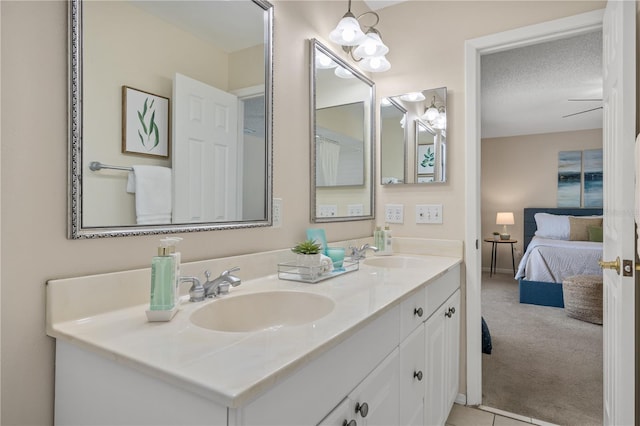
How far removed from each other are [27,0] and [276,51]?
2.91 feet

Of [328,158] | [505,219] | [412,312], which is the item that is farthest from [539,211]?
[412,312]

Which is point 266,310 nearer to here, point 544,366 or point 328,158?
point 328,158

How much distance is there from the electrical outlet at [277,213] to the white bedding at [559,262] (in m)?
3.73

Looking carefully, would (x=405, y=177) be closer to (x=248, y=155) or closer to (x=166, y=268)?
(x=248, y=155)

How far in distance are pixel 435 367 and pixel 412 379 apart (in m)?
0.32

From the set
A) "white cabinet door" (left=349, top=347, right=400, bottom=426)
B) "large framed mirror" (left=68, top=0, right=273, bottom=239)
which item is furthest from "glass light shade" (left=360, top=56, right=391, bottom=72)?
"white cabinet door" (left=349, top=347, right=400, bottom=426)

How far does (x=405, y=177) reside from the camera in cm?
224

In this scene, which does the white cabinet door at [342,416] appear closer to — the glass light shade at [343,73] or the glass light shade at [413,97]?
the glass light shade at [343,73]

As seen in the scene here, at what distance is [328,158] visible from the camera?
1.89 metres

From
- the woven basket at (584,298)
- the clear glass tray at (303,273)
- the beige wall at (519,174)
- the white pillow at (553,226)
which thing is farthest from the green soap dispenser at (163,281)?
the beige wall at (519,174)

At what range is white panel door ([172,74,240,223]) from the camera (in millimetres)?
1145

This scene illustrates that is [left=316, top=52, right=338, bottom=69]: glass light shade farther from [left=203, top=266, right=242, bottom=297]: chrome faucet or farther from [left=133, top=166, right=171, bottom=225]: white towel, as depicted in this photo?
[left=203, top=266, right=242, bottom=297]: chrome faucet

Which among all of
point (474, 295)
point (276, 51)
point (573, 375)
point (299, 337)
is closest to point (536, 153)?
point (573, 375)

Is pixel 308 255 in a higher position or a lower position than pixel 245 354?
higher
